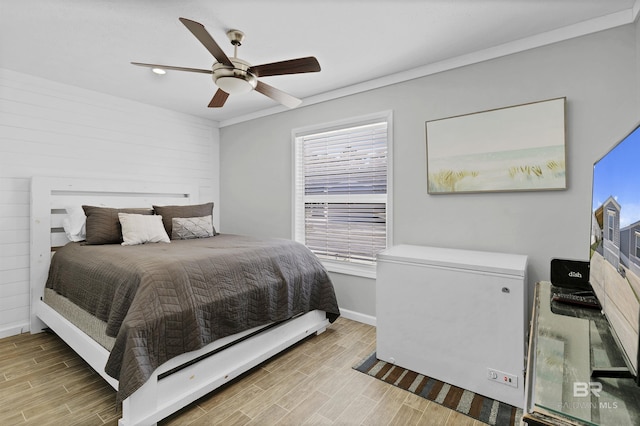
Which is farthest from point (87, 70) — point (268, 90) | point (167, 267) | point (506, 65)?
point (506, 65)

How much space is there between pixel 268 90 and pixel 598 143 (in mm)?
2301

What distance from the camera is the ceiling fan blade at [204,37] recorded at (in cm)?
155

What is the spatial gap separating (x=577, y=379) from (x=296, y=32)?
2.36 meters

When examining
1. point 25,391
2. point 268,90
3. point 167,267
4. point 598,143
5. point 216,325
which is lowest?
point 25,391

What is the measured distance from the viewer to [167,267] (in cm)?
186

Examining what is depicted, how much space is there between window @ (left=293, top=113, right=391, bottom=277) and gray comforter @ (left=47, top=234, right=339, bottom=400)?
0.67 m

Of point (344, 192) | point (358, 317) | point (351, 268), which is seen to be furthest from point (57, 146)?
point (358, 317)

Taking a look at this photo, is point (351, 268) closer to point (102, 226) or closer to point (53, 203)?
point (102, 226)

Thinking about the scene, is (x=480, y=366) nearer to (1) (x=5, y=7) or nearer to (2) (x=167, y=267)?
(2) (x=167, y=267)

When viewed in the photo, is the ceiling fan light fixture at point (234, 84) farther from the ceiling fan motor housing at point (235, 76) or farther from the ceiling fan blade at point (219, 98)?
the ceiling fan blade at point (219, 98)

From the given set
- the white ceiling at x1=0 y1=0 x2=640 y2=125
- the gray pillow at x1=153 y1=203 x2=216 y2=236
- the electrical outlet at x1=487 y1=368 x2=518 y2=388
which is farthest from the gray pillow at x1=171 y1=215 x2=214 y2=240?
the electrical outlet at x1=487 y1=368 x2=518 y2=388

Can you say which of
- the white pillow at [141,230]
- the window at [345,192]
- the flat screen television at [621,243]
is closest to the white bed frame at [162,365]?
the white pillow at [141,230]

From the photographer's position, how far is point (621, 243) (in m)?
0.85

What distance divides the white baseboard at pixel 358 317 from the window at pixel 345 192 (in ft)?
1.38
